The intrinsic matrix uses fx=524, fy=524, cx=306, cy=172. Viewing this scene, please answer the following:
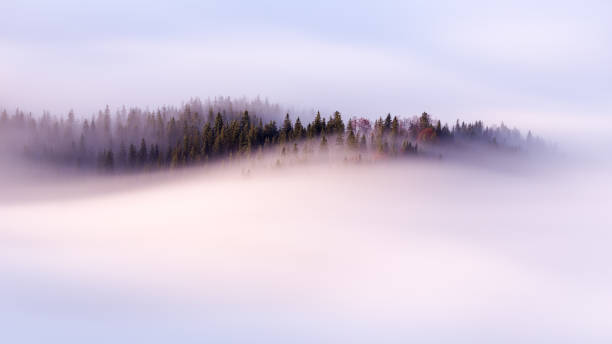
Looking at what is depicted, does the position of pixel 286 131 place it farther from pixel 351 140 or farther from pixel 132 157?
pixel 132 157

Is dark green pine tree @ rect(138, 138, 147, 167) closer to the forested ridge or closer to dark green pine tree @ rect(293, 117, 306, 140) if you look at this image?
the forested ridge

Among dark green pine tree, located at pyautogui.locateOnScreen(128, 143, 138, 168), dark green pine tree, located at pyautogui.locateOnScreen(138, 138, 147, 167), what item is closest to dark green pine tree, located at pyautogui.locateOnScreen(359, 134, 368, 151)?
dark green pine tree, located at pyautogui.locateOnScreen(138, 138, 147, 167)

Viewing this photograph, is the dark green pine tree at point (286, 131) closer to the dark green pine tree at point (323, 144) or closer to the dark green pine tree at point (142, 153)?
the dark green pine tree at point (323, 144)

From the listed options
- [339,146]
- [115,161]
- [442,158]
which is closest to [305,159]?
[339,146]

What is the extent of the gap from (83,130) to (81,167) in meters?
10.1

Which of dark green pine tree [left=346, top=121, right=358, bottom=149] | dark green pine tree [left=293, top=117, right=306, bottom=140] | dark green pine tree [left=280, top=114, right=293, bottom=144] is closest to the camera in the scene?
dark green pine tree [left=346, top=121, right=358, bottom=149]

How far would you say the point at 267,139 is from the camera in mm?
123188

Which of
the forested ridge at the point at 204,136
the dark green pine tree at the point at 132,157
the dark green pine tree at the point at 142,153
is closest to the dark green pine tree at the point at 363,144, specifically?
the forested ridge at the point at 204,136

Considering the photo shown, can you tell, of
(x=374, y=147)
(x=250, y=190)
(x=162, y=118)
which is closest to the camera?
(x=250, y=190)

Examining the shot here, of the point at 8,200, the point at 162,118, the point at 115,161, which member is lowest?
the point at 8,200

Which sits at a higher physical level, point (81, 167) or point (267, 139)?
point (267, 139)

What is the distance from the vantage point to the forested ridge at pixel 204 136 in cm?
12012

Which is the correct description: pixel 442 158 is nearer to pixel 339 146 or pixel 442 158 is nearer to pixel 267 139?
pixel 339 146

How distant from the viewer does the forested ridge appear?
120 metres
